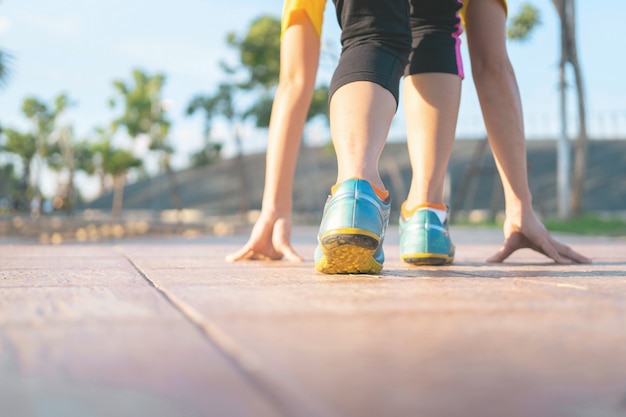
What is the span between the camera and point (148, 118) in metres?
36.3

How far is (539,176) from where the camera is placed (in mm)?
40906

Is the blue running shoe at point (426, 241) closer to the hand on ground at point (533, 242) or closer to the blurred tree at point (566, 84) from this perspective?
the hand on ground at point (533, 242)

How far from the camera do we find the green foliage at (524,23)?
13.4 m

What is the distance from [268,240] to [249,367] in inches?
70.0

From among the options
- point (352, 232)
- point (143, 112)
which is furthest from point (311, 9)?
point (143, 112)

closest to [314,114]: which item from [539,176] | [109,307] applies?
[539,176]

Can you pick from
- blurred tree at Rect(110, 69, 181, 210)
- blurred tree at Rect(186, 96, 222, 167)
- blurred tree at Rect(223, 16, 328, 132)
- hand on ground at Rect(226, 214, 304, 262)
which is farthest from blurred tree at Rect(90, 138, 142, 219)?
hand on ground at Rect(226, 214, 304, 262)

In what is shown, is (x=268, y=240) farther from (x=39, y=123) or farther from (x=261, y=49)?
(x=39, y=123)

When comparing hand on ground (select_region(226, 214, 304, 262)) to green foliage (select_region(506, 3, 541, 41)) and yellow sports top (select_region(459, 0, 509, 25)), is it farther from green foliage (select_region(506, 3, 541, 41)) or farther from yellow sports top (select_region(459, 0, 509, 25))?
green foliage (select_region(506, 3, 541, 41))

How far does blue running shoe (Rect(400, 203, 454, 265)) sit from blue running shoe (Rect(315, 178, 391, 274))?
1.32 feet

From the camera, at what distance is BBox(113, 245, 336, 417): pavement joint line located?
502mm

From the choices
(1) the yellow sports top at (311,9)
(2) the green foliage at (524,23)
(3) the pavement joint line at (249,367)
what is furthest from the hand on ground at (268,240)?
(2) the green foliage at (524,23)

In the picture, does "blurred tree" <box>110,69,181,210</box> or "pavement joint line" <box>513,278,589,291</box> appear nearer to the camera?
"pavement joint line" <box>513,278,589,291</box>

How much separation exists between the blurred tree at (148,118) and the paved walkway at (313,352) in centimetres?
3445
